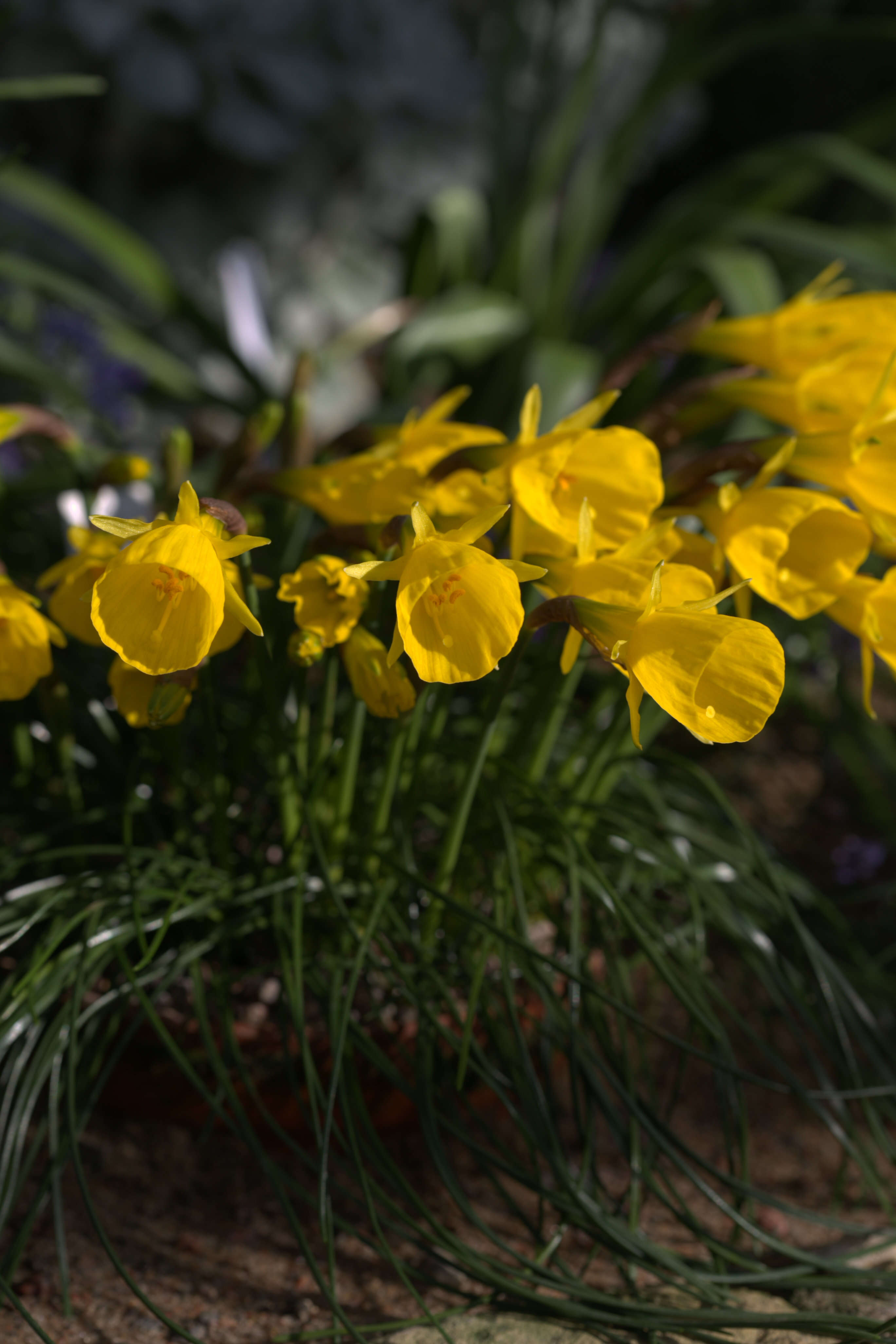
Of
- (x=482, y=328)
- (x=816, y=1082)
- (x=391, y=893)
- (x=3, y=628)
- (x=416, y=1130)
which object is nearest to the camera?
(x=3, y=628)

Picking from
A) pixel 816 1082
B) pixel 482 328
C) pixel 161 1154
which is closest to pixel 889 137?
pixel 482 328

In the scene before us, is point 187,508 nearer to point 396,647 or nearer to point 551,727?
point 396,647

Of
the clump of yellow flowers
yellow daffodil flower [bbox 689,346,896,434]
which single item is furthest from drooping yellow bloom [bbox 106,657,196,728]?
yellow daffodil flower [bbox 689,346,896,434]

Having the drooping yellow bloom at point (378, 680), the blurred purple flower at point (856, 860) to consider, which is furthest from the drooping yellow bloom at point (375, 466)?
the blurred purple flower at point (856, 860)

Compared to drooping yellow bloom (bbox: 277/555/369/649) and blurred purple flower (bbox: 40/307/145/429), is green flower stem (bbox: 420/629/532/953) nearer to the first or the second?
drooping yellow bloom (bbox: 277/555/369/649)

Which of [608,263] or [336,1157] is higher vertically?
[608,263]

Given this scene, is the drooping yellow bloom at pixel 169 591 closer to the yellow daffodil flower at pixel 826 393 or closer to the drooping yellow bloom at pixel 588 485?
the drooping yellow bloom at pixel 588 485

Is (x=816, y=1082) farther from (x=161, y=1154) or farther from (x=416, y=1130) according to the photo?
(x=161, y=1154)
